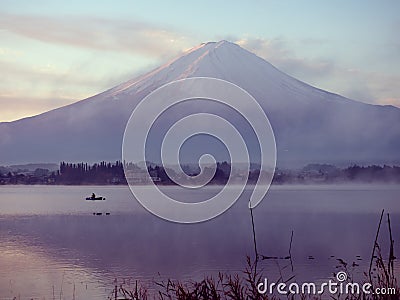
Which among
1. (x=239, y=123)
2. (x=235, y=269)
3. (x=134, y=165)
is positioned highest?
(x=239, y=123)

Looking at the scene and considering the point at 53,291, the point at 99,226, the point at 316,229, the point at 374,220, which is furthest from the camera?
the point at 374,220

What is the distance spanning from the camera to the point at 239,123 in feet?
240

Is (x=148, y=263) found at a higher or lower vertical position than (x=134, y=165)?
lower

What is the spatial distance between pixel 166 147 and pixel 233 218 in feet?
143

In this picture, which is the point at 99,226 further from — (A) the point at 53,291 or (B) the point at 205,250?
(A) the point at 53,291

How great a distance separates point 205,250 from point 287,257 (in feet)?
7.79

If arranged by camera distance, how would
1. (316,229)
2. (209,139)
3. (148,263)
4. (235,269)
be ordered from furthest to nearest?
(209,139) < (316,229) < (148,263) < (235,269)

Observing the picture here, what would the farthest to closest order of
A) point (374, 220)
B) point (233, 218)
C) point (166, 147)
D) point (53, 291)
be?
point (166, 147) → point (233, 218) → point (374, 220) → point (53, 291)

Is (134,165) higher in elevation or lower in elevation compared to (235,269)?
higher

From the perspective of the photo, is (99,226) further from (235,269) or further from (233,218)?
(235,269)

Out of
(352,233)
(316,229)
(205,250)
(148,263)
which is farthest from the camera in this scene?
(316,229)

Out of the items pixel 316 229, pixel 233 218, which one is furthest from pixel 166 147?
pixel 316 229

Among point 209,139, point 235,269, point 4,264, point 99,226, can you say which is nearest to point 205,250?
point 235,269

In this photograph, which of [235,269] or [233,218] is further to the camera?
[233,218]
